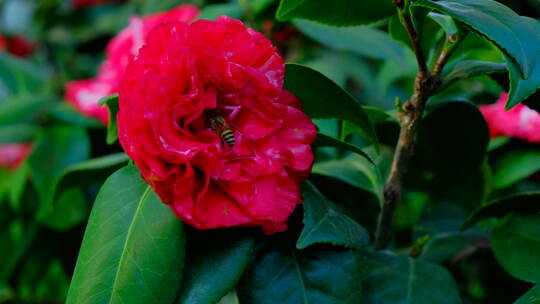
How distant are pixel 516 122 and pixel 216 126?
1.63 feet

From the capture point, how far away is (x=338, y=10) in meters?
0.65

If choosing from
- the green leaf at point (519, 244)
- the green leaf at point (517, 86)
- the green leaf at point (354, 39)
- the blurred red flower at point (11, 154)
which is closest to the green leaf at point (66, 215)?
the blurred red flower at point (11, 154)

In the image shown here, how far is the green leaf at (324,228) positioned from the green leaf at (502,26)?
0.21 metres

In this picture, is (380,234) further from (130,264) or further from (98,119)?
(98,119)

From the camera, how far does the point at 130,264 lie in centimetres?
59

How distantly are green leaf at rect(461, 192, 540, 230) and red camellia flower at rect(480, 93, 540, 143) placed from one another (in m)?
0.20

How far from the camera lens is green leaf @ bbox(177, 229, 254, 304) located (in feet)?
1.91

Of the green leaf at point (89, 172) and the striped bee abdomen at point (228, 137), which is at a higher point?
the striped bee abdomen at point (228, 137)

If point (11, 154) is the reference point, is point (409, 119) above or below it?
above

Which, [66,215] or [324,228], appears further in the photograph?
[66,215]

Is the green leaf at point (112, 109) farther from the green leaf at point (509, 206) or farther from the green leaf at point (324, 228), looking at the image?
the green leaf at point (509, 206)

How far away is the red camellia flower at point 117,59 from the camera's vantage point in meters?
1.20

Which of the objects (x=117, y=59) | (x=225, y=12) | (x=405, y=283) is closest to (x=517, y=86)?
(x=405, y=283)

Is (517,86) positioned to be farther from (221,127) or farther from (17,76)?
(17,76)
